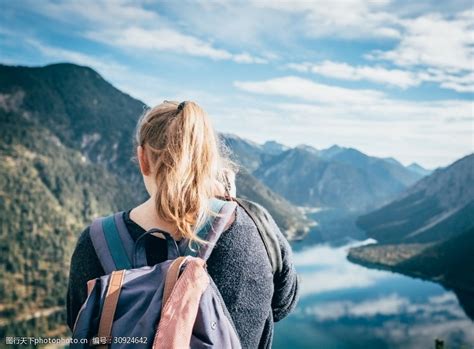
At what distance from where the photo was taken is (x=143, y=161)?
9.97 ft

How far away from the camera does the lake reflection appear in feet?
279

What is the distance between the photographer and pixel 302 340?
85.4 meters

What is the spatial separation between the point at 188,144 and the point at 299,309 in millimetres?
109387

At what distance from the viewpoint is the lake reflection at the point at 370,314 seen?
85188 millimetres

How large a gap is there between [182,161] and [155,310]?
2.98 feet

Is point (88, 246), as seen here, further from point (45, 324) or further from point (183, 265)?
point (45, 324)

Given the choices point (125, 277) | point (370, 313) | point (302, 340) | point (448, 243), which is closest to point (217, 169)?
point (125, 277)

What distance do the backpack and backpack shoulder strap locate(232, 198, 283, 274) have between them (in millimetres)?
420

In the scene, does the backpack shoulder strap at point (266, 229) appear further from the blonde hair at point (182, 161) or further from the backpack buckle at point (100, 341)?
the backpack buckle at point (100, 341)

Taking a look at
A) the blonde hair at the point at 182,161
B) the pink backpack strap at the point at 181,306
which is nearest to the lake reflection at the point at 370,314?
the blonde hair at the point at 182,161

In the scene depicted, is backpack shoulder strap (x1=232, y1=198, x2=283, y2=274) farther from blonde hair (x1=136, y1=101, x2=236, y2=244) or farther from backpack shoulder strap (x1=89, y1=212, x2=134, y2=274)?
backpack shoulder strap (x1=89, y1=212, x2=134, y2=274)

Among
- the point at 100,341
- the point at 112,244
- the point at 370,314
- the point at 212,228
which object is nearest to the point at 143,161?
the point at 112,244

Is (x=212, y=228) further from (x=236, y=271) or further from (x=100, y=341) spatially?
(x=100, y=341)

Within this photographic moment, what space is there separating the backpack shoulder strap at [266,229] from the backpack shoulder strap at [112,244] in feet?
2.55
